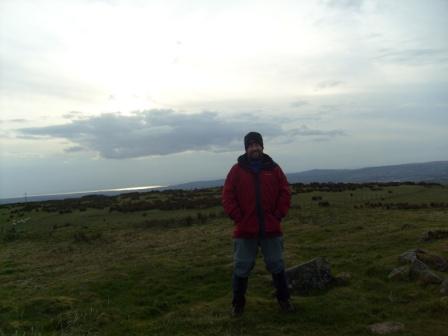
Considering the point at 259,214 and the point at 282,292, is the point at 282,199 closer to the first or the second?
the point at 259,214

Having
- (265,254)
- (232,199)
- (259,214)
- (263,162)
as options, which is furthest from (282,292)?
(263,162)

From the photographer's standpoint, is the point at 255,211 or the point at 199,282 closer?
the point at 255,211

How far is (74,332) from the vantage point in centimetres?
894

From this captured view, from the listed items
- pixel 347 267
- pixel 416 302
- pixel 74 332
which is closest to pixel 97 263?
pixel 74 332

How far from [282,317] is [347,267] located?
184 inches

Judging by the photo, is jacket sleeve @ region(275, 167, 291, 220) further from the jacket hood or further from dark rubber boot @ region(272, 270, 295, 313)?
dark rubber boot @ region(272, 270, 295, 313)

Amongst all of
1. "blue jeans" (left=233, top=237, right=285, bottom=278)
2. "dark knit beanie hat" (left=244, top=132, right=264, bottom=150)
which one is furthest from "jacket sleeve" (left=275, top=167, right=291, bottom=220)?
"dark knit beanie hat" (left=244, top=132, right=264, bottom=150)

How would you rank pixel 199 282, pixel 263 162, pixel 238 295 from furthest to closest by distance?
pixel 199 282
pixel 263 162
pixel 238 295

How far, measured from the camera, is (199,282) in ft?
42.6

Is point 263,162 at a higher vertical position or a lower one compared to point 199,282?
higher

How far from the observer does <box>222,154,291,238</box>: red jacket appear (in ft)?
29.5

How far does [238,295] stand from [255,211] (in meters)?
1.82

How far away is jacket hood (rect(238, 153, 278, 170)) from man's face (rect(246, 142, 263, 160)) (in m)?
0.12

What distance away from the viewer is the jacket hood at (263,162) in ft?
30.3
